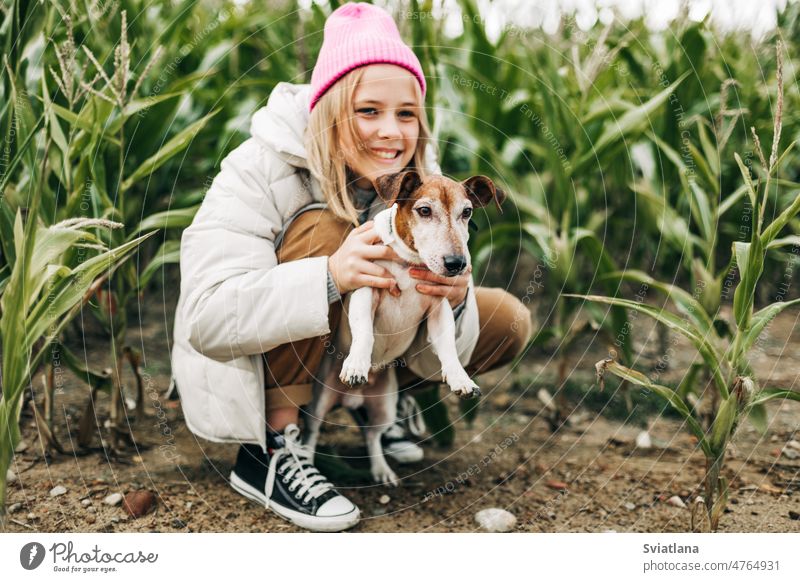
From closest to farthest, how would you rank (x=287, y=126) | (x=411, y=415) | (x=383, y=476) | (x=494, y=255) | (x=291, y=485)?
(x=287, y=126) < (x=291, y=485) < (x=383, y=476) < (x=411, y=415) < (x=494, y=255)

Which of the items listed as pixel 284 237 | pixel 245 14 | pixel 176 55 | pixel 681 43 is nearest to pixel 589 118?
pixel 681 43

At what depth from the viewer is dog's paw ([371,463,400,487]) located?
1.40m

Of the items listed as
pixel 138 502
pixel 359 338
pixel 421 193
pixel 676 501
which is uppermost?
pixel 421 193

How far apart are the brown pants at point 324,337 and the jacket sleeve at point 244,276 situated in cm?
5

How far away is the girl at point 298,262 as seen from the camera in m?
1.11

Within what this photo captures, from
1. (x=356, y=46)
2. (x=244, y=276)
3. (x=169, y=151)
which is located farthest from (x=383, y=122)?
(x=169, y=151)

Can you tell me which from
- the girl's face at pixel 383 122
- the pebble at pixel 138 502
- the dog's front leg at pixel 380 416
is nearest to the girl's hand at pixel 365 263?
the girl's face at pixel 383 122

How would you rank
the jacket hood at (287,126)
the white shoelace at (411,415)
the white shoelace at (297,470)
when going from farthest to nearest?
the white shoelace at (411,415) → the white shoelace at (297,470) → the jacket hood at (287,126)

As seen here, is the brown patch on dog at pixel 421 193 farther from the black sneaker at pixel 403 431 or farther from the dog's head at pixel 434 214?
the black sneaker at pixel 403 431

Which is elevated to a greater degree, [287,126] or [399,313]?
[287,126]

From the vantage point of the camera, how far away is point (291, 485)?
4.24 ft

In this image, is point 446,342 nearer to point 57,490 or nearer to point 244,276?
point 244,276

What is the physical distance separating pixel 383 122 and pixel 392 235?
7.6 inches
